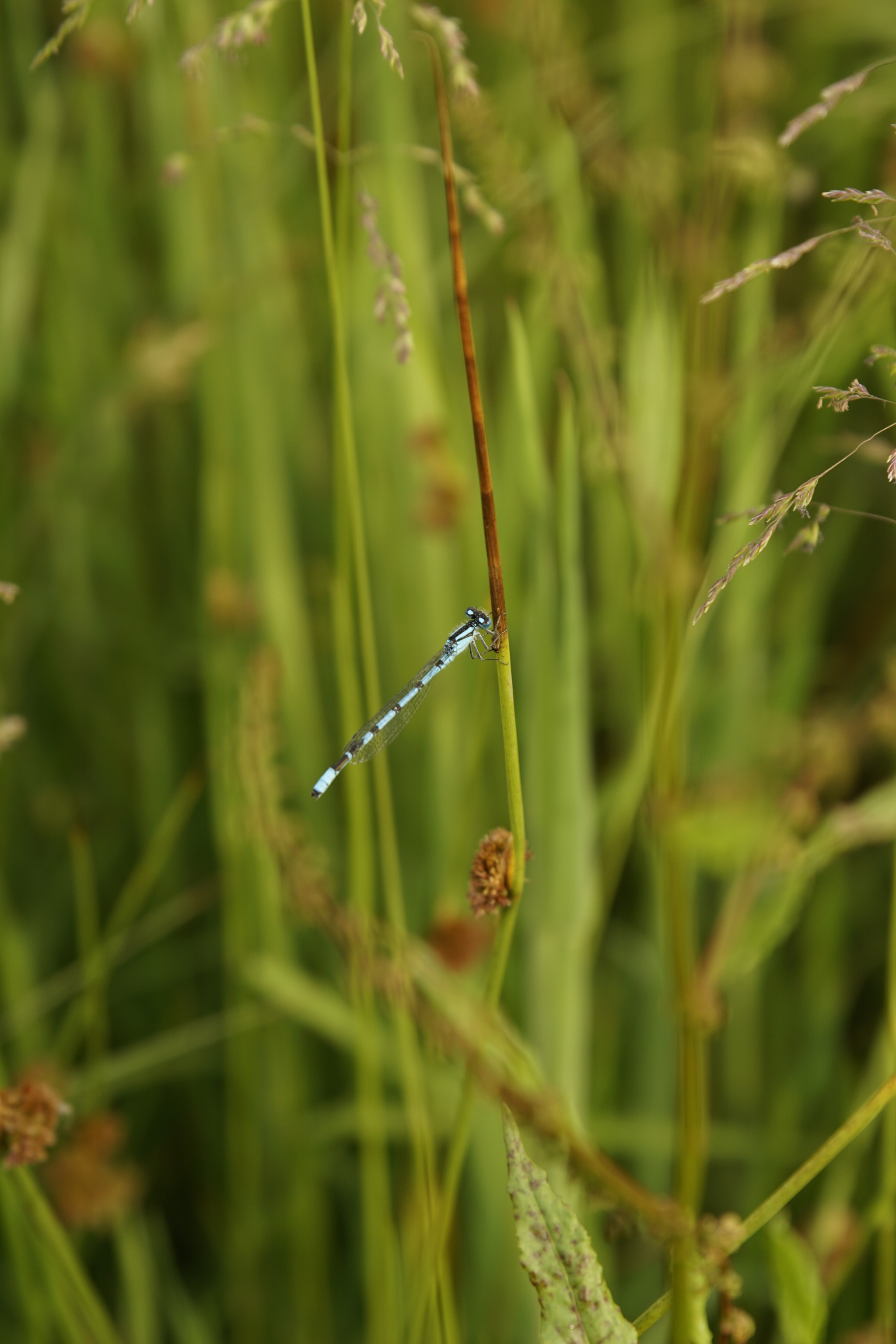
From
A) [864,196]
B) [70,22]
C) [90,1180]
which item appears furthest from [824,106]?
[90,1180]

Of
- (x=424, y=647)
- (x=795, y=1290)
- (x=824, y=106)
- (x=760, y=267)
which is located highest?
(x=424, y=647)

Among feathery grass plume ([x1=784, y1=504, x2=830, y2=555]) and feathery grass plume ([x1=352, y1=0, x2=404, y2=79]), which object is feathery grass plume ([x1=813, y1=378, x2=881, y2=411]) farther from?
feathery grass plume ([x1=352, y1=0, x2=404, y2=79])

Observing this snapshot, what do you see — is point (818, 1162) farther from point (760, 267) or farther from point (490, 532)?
point (760, 267)

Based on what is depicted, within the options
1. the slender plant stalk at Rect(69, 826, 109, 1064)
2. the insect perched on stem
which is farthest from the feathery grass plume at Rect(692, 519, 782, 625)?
the slender plant stalk at Rect(69, 826, 109, 1064)

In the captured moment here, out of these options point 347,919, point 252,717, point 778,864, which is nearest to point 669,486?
point 778,864

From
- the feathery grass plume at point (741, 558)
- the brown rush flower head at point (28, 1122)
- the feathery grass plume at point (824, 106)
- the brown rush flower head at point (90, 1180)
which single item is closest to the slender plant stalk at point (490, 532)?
the feathery grass plume at point (741, 558)

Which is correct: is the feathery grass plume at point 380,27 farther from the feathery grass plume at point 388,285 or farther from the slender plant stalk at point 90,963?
the slender plant stalk at point 90,963

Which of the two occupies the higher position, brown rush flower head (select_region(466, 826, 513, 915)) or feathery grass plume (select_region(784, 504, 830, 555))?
feathery grass plume (select_region(784, 504, 830, 555))
